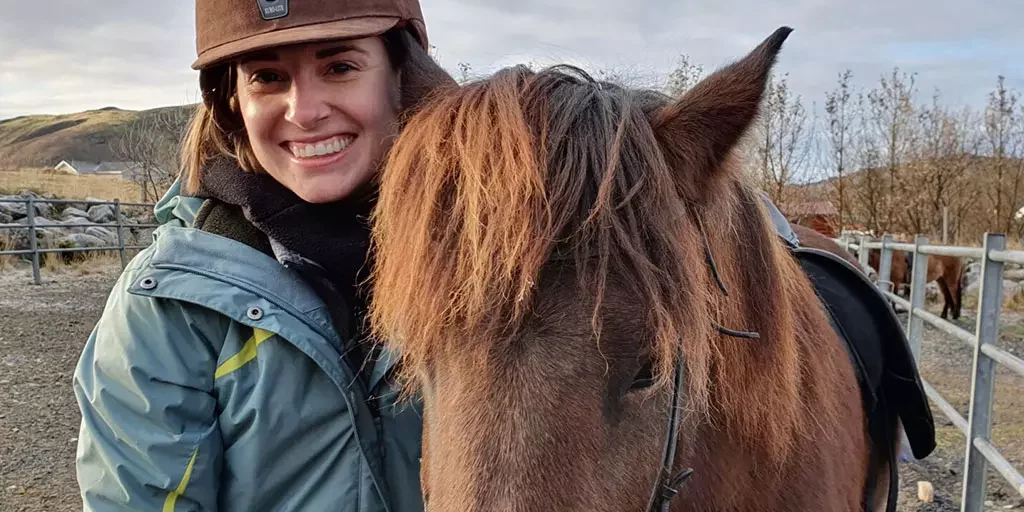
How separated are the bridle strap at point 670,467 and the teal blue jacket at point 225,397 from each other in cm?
64

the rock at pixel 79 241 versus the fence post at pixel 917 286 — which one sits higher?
the fence post at pixel 917 286

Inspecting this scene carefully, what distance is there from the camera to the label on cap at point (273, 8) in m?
1.61

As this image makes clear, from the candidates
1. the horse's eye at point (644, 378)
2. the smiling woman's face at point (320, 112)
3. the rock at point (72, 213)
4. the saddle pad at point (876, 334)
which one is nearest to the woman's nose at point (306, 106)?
the smiling woman's face at point (320, 112)

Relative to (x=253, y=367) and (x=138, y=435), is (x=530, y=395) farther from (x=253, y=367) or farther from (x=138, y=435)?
(x=138, y=435)

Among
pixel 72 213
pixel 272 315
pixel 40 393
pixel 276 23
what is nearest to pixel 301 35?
pixel 276 23

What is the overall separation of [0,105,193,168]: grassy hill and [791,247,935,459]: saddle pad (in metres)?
86.7

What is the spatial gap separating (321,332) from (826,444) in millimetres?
1313

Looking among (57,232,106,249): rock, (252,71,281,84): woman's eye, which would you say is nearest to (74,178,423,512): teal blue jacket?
(252,71,281,84): woman's eye

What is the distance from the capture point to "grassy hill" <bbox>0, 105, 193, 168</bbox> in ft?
286

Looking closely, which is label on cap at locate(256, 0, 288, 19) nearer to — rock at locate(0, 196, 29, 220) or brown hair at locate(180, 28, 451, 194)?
brown hair at locate(180, 28, 451, 194)

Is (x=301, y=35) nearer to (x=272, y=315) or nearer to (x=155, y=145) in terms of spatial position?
(x=272, y=315)

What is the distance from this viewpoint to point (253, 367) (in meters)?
1.66

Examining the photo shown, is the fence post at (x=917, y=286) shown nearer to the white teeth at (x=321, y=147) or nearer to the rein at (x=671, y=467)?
the rein at (x=671, y=467)

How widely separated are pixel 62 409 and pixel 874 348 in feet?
21.1
